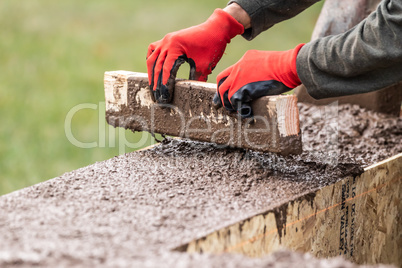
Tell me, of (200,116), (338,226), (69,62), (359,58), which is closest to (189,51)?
(200,116)

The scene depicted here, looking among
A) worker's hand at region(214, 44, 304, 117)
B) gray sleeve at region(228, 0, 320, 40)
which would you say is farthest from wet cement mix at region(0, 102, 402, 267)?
gray sleeve at region(228, 0, 320, 40)

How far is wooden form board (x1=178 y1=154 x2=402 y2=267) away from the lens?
1757 millimetres

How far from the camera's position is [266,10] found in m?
2.63

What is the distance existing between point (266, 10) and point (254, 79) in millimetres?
647

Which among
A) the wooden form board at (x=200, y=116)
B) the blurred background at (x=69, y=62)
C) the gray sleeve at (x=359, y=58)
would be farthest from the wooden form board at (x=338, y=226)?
the blurred background at (x=69, y=62)

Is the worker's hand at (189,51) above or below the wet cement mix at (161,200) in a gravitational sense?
above

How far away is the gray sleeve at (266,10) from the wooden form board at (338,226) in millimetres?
898

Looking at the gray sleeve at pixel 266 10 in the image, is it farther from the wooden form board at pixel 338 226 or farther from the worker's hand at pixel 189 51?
the wooden form board at pixel 338 226

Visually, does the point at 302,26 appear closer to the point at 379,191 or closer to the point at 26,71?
the point at 26,71

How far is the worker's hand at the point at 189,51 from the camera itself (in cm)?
233

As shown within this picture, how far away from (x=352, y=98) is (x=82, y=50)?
230 inches

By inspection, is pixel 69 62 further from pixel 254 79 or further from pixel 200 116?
pixel 254 79

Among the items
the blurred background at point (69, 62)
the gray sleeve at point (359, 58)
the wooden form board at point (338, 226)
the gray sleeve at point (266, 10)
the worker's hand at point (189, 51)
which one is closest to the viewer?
the wooden form board at point (338, 226)

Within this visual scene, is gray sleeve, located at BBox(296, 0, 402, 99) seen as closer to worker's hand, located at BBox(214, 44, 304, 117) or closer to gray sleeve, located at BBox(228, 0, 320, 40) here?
worker's hand, located at BBox(214, 44, 304, 117)
